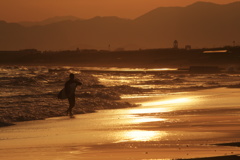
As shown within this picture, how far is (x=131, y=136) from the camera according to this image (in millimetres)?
15781

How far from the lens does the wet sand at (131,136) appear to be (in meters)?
13.1

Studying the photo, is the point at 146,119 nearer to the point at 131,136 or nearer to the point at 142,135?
the point at 142,135

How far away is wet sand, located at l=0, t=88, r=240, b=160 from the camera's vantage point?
1314 cm

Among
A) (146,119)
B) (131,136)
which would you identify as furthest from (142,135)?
(146,119)

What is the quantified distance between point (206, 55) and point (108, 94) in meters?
80.2

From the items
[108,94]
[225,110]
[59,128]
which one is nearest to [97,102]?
[108,94]

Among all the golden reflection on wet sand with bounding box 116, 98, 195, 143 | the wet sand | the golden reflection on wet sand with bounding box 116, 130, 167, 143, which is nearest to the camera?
the wet sand

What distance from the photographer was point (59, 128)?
59.9ft

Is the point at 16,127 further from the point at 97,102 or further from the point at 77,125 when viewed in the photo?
the point at 97,102

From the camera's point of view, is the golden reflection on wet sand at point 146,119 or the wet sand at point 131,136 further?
the golden reflection on wet sand at point 146,119

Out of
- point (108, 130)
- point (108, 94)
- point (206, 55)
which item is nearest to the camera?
point (108, 130)

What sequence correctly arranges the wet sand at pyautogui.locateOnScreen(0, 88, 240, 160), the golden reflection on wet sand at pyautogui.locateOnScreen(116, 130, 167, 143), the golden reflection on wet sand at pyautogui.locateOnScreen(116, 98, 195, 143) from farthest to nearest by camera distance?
the golden reflection on wet sand at pyautogui.locateOnScreen(116, 98, 195, 143)
the golden reflection on wet sand at pyautogui.locateOnScreen(116, 130, 167, 143)
the wet sand at pyautogui.locateOnScreen(0, 88, 240, 160)

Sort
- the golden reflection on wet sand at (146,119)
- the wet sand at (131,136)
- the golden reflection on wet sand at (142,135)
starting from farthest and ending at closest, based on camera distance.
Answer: the golden reflection on wet sand at (146,119) < the golden reflection on wet sand at (142,135) < the wet sand at (131,136)

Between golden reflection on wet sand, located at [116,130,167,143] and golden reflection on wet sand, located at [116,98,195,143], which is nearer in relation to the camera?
golden reflection on wet sand, located at [116,130,167,143]
